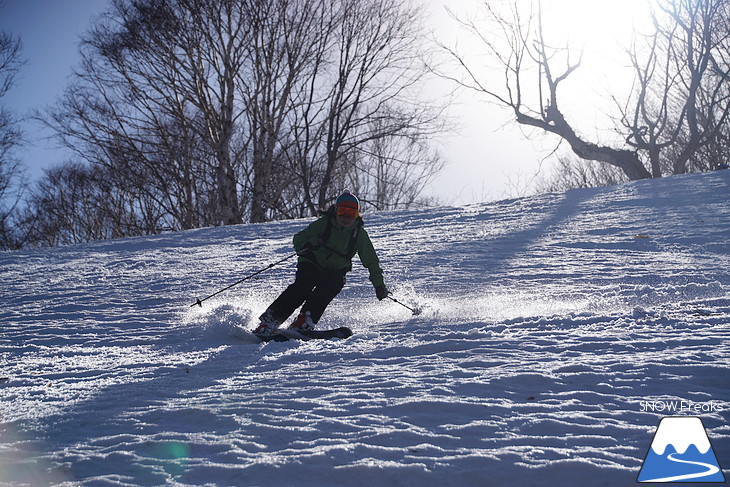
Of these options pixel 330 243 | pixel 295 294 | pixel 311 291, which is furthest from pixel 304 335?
pixel 330 243

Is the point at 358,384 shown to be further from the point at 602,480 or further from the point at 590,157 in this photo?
the point at 590,157

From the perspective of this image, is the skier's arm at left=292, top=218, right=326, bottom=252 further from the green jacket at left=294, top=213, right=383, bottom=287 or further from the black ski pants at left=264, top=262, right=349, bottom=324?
the black ski pants at left=264, top=262, right=349, bottom=324

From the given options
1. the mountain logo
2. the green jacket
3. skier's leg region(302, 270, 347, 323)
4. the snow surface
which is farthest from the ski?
the mountain logo

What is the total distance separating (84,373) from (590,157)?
20627 millimetres

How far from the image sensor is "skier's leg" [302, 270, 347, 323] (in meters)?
5.91

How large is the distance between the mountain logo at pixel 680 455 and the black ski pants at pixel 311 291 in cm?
368

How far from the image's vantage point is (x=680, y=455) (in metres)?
2.43

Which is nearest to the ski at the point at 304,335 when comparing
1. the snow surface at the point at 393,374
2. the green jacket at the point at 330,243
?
the snow surface at the point at 393,374

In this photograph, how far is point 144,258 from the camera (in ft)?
36.8

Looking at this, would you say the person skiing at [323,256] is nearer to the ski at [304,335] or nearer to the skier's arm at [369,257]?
the skier's arm at [369,257]

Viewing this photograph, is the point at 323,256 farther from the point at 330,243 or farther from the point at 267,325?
the point at 267,325

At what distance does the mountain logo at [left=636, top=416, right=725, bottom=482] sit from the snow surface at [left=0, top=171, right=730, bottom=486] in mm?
46

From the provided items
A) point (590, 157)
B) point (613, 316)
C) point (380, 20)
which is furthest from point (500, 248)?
point (380, 20)

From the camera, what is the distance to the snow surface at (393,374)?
99.3 inches
